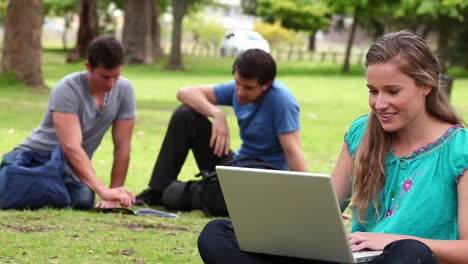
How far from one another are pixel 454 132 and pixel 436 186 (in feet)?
0.77

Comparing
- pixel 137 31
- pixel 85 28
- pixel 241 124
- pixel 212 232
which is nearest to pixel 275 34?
pixel 85 28

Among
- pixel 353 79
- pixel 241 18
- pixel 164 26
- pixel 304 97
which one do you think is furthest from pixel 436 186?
pixel 241 18

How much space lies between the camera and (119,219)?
19.7 feet

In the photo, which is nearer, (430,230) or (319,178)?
(319,178)

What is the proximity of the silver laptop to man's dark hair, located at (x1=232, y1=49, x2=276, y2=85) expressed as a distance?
9.45 feet

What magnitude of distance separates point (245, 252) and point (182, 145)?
3.41m

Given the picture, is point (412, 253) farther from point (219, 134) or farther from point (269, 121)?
point (219, 134)

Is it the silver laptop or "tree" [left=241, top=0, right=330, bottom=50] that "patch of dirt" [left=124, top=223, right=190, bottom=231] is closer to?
the silver laptop

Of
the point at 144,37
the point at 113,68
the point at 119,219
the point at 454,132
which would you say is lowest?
the point at 144,37

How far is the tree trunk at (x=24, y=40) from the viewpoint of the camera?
59.5 ft

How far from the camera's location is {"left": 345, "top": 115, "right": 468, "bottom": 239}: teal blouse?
10.5 feet

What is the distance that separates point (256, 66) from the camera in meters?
6.02

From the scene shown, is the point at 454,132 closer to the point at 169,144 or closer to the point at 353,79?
the point at 169,144

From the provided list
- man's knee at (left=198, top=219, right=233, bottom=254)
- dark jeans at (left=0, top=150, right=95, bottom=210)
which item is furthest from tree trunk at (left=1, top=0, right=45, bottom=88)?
man's knee at (left=198, top=219, right=233, bottom=254)
